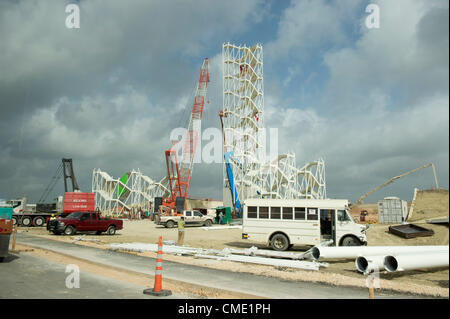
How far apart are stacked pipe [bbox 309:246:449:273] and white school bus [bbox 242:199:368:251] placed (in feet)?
8.52

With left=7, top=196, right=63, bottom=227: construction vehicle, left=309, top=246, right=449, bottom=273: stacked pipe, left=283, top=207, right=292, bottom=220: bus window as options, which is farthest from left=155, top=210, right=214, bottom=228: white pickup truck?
left=309, top=246, right=449, bottom=273: stacked pipe

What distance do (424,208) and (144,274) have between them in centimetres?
3662

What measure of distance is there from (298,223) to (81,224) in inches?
655

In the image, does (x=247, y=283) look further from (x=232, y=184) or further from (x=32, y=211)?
(x=232, y=184)

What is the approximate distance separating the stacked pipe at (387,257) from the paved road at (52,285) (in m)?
6.45

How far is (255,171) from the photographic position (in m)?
56.3

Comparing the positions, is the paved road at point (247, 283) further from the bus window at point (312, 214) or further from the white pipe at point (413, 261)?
the bus window at point (312, 214)

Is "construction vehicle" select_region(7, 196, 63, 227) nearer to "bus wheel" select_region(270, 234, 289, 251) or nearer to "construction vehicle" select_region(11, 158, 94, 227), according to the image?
"construction vehicle" select_region(11, 158, 94, 227)

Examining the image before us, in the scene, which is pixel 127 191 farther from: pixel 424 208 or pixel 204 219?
pixel 424 208

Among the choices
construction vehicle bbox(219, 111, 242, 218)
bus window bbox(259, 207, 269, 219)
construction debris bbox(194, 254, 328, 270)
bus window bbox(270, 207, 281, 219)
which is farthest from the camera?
construction vehicle bbox(219, 111, 242, 218)

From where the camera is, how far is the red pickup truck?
78.4 ft

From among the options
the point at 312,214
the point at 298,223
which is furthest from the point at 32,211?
the point at 312,214

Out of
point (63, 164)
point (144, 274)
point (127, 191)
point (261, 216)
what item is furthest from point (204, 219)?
point (63, 164)
